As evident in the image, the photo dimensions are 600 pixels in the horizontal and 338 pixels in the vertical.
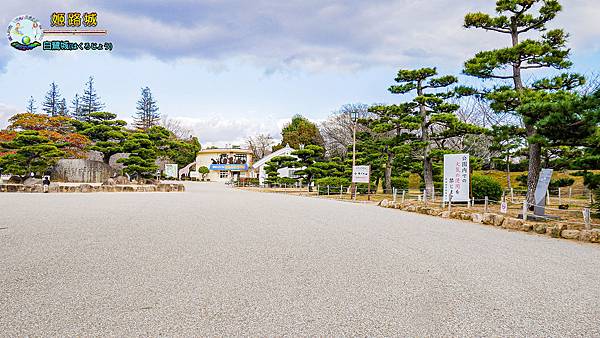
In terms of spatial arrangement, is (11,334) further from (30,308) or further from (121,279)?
(121,279)

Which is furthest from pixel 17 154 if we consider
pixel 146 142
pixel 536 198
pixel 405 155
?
pixel 536 198

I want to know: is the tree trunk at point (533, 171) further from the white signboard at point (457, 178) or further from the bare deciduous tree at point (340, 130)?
the bare deciduous tree at point (340, 130)

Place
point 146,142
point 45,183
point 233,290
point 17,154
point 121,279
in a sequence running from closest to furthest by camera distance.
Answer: point 233,290
point 121,279
point 45,183
point 17,154
point 146,142

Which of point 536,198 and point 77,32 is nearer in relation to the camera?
point 536,198

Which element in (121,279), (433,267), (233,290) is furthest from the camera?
(433,267)

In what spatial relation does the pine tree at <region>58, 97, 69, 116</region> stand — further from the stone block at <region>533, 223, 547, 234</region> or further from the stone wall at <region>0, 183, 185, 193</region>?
the stone block at <region>533, 223, 547, 234</region>

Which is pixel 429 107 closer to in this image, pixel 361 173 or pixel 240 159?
pixel 361 173

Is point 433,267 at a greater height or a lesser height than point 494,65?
lesser

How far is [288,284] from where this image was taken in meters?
4.16

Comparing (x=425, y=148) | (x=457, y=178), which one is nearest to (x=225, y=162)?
(x=425, y=148)

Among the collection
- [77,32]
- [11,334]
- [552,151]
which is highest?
[77,32]

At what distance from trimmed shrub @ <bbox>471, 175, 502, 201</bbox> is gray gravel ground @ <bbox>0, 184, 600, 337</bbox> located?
10552 millimetres

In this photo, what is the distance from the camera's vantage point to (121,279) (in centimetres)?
423

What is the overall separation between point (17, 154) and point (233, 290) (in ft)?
88.8
